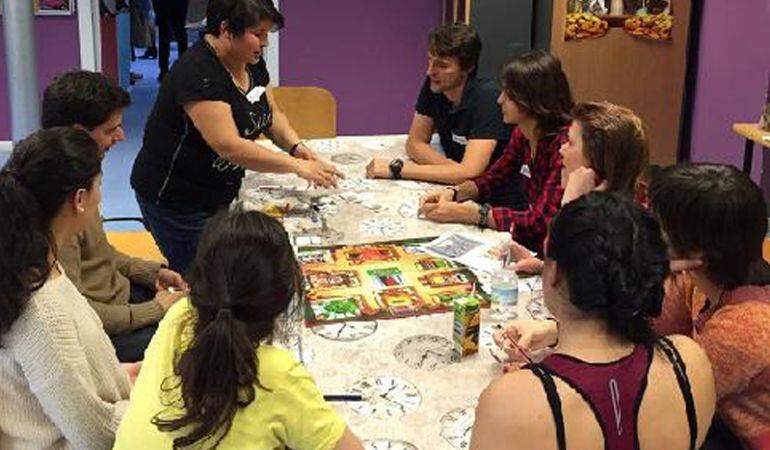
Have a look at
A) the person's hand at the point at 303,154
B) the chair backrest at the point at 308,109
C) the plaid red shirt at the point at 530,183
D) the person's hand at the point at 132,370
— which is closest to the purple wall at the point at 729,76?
the plaid red shirt at the point at 530,183

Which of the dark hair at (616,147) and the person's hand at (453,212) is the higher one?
the dark hair at (616,147)

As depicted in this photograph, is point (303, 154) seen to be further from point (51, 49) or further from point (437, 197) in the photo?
point (51, 49)

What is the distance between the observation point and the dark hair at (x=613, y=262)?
1.39 meters

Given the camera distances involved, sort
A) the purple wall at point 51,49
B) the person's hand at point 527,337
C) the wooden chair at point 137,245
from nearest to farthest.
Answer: the person's hand at point 527,337, the wooden chair at point 137,245, the purple wall at point 51,49

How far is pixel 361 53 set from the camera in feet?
20.7

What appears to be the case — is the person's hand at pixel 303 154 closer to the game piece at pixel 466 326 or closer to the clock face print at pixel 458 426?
the game piece at pixel 466 326

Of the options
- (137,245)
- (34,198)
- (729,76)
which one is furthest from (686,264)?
(729,76)

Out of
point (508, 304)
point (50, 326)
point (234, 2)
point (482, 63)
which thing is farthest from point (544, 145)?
point (482, 63)

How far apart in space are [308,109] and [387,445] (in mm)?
2993

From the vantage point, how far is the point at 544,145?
300cm

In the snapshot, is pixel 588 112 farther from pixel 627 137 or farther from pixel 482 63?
pixel 482 63

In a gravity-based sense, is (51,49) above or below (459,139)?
above

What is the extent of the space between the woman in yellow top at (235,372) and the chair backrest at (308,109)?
2.99 meters

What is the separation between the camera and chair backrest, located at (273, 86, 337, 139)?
177 inches
